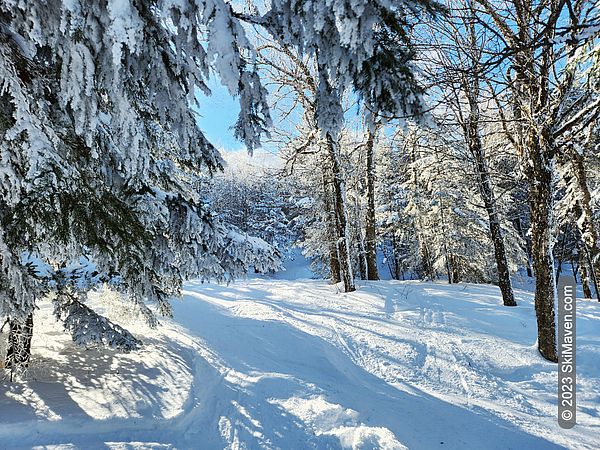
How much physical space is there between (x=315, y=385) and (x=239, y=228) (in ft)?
9.16

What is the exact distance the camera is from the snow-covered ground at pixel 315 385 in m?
4.05

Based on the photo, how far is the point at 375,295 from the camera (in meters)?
9.98

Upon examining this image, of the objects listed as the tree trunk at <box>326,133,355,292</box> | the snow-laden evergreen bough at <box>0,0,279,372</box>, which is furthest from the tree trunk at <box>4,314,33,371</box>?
the tree trunk at <box>326,133,355,292</box>

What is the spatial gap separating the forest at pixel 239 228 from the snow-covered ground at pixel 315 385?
4 cm

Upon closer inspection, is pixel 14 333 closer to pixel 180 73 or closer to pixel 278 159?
pixel 180 73

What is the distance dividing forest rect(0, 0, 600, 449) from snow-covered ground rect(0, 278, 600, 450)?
4 centimetres

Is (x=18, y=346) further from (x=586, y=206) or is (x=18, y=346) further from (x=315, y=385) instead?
(x=586, y=206)

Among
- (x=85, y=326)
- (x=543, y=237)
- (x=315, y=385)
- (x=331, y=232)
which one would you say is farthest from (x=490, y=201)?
(x=85, y=326)

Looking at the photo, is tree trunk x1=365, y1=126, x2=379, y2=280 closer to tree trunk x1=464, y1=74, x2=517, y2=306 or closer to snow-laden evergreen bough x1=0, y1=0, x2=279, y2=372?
tree trunk x1=464, y1=74, x2=517, y2=306

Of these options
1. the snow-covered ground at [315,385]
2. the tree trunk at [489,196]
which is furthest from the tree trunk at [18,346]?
the tree trunk at [489,196]

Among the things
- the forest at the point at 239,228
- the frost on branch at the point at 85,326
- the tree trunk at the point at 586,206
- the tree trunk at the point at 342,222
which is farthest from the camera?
the tree trunk at the point at 342,222

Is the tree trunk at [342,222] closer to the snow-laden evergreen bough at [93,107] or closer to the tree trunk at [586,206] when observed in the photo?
the tree trunk at [586,206]

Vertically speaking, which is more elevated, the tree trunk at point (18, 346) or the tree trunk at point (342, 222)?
the tree trunk at point (342, 222)

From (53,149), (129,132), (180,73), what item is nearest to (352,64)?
(180,73)
